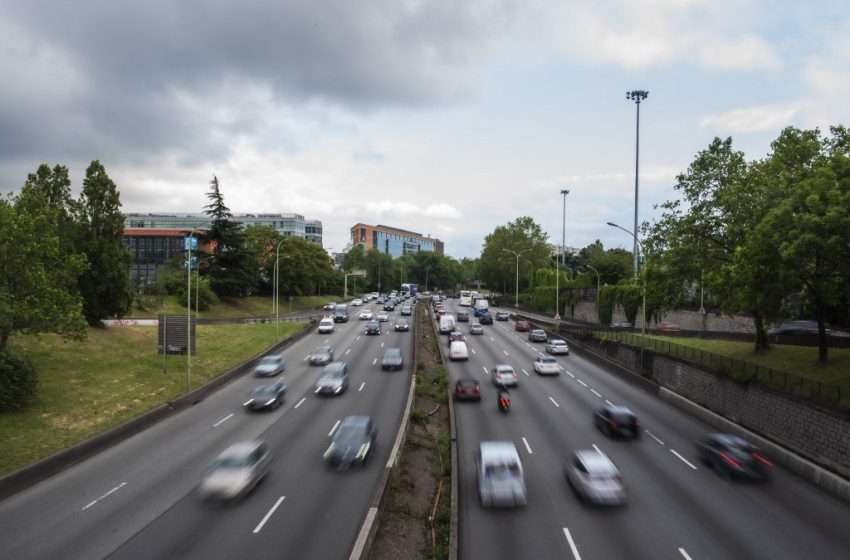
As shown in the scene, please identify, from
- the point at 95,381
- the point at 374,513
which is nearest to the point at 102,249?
the point at 95,381

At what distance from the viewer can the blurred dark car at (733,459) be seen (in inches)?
808

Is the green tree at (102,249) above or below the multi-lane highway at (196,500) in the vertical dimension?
above

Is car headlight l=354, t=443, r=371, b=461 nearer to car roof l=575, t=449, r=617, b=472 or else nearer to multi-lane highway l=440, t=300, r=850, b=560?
multi-lane highway l=440, t=300, r=850, b=560

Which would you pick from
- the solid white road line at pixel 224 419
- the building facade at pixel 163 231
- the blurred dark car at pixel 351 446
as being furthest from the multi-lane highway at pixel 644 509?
the building facade at pixel 163 231

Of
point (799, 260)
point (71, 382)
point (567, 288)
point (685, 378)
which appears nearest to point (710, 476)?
point (799, 260)

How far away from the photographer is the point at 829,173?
21.8 m

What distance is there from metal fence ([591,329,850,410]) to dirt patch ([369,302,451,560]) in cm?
1670

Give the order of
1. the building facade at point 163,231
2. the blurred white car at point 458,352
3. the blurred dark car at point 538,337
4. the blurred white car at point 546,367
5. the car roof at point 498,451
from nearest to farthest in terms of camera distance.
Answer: the car roof at point 498,451 < the blurred white car at point 546,367 < the blurred white car at point 458,352 < the blurred dark car at point 538,337 < the building facade at point 163,231

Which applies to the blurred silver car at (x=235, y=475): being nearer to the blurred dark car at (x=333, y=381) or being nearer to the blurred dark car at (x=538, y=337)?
the blurred dark car at (x=333, y=381)

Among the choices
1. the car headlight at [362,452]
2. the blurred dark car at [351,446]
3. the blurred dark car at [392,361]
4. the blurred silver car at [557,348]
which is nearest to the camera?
the blurred dark car at [351,446]

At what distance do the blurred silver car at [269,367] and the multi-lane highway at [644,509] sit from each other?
16798 millimetres

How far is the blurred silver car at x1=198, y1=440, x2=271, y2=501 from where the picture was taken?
58.0 ft

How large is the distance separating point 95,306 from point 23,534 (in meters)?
29.7

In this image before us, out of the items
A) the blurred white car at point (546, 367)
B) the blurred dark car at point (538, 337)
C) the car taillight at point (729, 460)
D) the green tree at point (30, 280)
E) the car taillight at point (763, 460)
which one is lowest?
the car taillight at point (763, 460)
